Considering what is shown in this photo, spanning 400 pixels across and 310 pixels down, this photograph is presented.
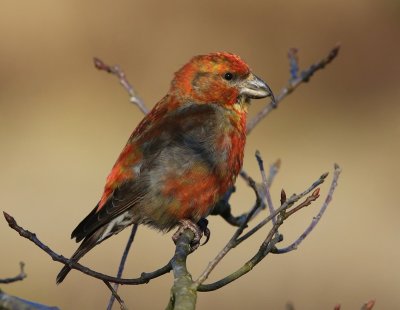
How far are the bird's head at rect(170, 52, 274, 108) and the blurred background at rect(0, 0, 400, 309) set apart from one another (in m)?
4.33

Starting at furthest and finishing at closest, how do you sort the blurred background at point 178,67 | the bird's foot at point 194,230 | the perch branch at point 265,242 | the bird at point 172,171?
1. the blurred background at point 178,67
2. the bird at point 172,171
3. the bird's foot at point 194,230
4. the perch branch at point 265,242

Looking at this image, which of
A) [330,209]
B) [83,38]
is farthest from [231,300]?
[83,38]

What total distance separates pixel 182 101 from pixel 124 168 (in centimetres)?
62

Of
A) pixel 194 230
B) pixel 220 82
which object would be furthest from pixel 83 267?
pixel 220 82

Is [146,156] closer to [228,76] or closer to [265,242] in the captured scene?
[228,76]

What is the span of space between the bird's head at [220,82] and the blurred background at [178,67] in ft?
14.2

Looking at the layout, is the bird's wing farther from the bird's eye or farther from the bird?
the bird's eye

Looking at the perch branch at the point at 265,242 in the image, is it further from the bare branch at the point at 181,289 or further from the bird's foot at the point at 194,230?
the bird's foot at the point at 194,230

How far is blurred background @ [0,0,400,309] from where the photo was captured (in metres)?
10.6

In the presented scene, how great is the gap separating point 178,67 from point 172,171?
6.46 meters

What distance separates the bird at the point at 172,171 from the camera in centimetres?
533

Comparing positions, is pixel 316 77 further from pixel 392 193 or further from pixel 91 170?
pixel 91 170

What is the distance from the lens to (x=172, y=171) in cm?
541

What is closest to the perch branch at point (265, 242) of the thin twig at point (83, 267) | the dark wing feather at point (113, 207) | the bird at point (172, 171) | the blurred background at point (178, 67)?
the thin twig at point (83, 267)
